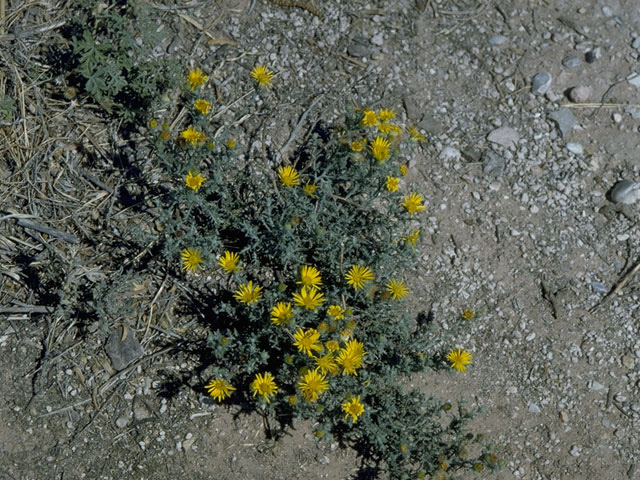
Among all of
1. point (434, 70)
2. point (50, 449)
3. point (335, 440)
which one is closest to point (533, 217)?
point (434, 70)

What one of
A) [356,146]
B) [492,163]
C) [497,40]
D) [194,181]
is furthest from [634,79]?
[194,181]

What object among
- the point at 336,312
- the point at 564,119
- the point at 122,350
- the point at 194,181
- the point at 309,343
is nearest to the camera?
the point at 309,343

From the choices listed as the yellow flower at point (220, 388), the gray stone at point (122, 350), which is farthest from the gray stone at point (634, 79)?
the gray stone at point (122, 350)

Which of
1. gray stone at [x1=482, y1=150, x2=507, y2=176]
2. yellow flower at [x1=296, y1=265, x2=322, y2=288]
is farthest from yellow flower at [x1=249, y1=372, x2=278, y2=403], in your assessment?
gray stone at [x1=482, y1=150, x2=507, y2=176]

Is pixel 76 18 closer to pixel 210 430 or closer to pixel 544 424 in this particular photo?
pixel 210 430

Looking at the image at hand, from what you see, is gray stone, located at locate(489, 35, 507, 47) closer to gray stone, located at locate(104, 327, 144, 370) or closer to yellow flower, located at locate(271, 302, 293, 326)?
yellow flower, located at locate(271, 302, 293, 326)

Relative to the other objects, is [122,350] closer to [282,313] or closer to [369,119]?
[282,313]
